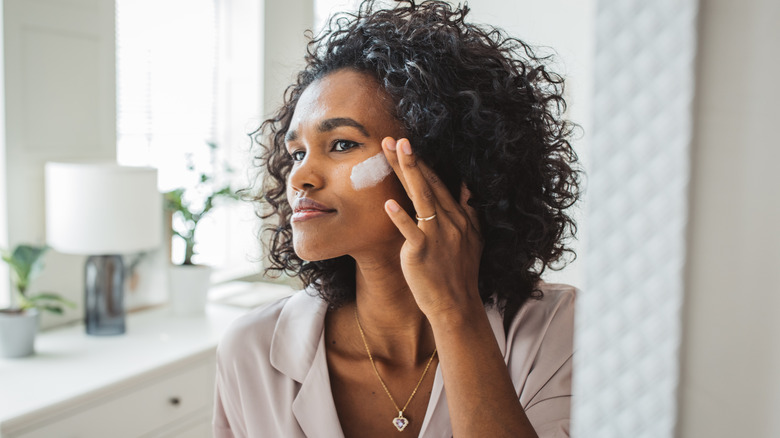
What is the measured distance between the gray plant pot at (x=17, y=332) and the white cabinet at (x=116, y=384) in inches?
1.4

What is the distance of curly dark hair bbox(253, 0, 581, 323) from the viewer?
1.09 meters

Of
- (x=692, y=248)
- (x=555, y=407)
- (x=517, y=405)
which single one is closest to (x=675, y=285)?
(x=692, y=248)

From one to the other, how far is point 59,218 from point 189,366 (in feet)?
1.95

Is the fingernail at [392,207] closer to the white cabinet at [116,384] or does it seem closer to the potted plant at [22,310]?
the white cabinet at [116,384]

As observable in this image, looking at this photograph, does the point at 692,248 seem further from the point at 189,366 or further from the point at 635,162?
the point at 189,366

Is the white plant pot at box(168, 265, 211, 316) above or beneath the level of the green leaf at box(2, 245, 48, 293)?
beneath

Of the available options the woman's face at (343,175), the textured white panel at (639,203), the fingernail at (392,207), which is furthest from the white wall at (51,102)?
the textured white panel at (639,203)

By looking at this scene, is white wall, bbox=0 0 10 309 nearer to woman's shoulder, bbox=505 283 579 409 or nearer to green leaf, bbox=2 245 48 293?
green leaf, bbox=2 245 48 293

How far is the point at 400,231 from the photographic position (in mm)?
1001

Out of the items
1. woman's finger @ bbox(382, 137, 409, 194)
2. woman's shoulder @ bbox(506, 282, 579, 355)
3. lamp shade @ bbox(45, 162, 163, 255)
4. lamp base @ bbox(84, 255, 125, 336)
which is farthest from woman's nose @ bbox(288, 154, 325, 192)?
lamp base @ bbox(84, 255, 125, 336)

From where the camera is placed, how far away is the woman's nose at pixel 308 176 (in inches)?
41.7

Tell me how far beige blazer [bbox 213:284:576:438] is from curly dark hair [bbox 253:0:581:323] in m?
0.05

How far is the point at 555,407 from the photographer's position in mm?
1048

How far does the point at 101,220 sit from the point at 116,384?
51 centimetres
